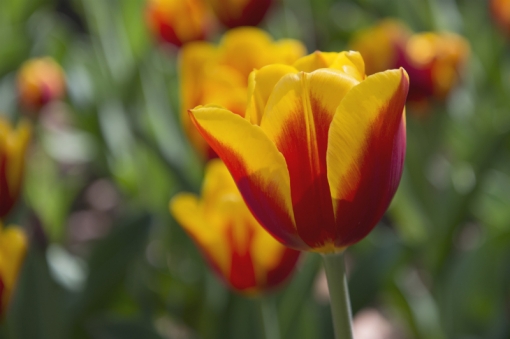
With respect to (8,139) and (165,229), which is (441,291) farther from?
(8,139)

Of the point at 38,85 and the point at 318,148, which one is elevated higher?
the point at 318,148

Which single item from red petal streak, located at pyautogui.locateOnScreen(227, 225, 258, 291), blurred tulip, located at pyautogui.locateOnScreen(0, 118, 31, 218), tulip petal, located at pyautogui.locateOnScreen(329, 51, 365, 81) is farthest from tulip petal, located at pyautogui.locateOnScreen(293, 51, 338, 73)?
blurred tulip, located at pyautogui.locateOnScreen(0, 118, 31, 218)

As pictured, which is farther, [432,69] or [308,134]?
[432,69]

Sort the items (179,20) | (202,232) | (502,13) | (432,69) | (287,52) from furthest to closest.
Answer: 1. (502,13)
2. (179,20)
3. (432,69)
4. (287,52)
5. (202,232)

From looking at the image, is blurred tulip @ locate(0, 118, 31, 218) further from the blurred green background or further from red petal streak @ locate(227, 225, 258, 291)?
red petal streak @ locate(227, 225, 258, 291)

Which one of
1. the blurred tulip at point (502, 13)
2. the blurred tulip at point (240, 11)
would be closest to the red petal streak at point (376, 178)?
the blurred tulip at point (240, 11)

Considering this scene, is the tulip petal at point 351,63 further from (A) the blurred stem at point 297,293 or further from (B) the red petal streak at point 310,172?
(A) the blurred stem at point 297,293

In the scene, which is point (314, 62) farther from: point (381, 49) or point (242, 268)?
point (381, 49)

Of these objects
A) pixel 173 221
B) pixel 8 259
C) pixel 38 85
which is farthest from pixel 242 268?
pixel 38 85
